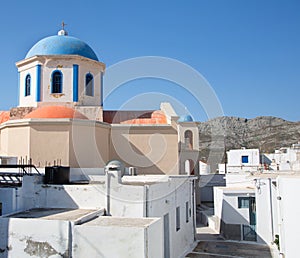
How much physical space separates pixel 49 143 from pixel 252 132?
80132 mm

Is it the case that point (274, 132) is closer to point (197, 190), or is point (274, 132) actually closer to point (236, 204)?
point (197, 190)

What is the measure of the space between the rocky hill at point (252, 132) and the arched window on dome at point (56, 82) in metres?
50.8

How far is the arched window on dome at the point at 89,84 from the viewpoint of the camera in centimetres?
1950

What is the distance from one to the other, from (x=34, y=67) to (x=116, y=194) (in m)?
11.5

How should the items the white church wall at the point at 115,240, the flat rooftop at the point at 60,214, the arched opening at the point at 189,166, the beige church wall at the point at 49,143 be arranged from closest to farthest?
the white church wall at the point at 115,240 < the flat rooftop at the point at 60,214 < the beige church wall at the point at 49,143 < the arched opening at the point at 189,166

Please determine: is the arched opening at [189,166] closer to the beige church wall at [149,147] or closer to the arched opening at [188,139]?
the arched opening at [188,139]

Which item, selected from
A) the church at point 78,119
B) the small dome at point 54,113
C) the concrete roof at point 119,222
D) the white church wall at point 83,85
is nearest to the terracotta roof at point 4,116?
the church at point 78,119

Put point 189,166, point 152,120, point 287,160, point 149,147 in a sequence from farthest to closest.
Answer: point 287,160, point 189,166, point 152,120, point 149,147

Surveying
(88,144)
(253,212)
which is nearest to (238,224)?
(253,212)

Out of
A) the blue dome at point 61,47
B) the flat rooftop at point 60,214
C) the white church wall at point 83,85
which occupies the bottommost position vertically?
the flat rooftop at point 60,214

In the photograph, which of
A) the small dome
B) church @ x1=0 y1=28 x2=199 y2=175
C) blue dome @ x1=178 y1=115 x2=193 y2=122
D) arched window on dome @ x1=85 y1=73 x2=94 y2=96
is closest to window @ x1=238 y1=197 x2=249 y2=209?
church @ x1=0 y1=28 x2=199 y2=175

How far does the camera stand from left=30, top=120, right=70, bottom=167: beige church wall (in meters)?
15.4

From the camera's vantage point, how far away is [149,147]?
18594mm

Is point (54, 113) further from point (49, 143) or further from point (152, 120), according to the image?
point (152, 120)
